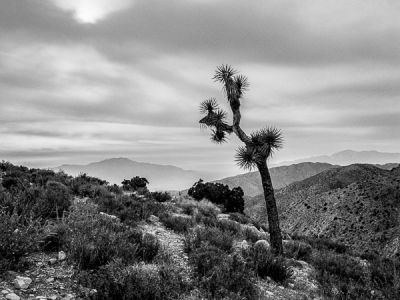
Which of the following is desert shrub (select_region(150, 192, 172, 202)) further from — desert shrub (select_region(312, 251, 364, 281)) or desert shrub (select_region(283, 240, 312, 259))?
desert shrub (select_region(312, 251, 364, 281))

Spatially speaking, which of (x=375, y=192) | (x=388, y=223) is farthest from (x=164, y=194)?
(x=375, y=192)

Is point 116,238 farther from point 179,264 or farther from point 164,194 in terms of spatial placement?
point 164,194

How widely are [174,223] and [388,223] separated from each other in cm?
2423

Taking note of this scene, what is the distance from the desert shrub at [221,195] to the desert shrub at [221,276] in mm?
16002

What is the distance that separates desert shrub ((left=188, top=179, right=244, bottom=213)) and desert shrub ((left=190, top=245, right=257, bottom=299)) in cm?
1600

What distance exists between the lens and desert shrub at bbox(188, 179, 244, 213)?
25.3 metres

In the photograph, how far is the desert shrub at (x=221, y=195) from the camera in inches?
998

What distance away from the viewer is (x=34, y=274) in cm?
579

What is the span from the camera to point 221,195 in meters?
26.5

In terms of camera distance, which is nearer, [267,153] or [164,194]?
[267,153]

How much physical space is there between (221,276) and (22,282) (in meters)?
3.78

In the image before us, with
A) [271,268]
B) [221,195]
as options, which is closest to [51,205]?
[271,268]

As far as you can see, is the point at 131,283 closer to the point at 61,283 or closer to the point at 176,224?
the point at 61,283

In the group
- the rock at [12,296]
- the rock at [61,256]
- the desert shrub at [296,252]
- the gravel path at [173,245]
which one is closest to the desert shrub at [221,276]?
the gravel path at [173,245]
